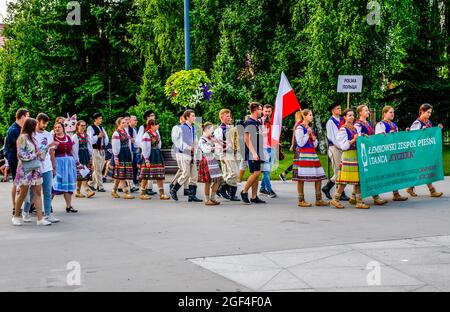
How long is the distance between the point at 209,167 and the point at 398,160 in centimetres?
375

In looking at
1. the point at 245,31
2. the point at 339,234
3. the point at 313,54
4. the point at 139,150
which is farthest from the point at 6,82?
the point at 339,234

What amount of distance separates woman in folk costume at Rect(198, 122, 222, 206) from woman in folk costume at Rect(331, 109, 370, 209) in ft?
7.69

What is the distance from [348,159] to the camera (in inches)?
508

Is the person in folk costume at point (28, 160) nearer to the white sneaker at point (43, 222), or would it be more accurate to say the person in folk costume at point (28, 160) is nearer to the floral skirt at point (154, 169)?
the white sneaker at point (43, 222)

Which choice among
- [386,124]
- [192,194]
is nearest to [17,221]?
[192,194]

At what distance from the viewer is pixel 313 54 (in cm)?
2870

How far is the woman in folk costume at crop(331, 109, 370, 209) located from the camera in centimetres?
1274

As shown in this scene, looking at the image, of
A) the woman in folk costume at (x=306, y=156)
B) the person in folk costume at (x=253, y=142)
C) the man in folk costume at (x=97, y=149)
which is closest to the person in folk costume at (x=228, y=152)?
the person in folk costume at (x=253, y=142)

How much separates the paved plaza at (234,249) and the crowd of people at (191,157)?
528 mm

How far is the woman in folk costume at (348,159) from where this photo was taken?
41.8 feet

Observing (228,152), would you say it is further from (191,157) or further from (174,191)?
(174,191)

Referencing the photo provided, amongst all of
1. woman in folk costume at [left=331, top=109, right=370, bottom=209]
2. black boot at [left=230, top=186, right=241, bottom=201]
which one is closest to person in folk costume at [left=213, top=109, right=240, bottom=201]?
black boot at [left=230, top=186, right=241, bottom=201]

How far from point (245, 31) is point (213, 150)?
20.3 m
